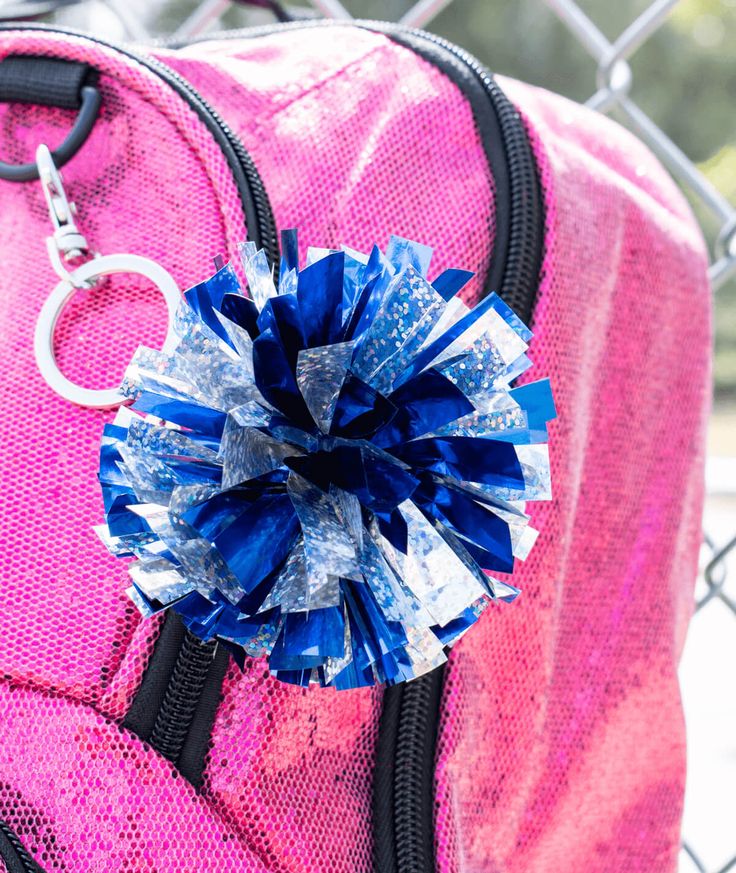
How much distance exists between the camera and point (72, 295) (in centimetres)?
40

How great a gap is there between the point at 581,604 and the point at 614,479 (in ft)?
0.20

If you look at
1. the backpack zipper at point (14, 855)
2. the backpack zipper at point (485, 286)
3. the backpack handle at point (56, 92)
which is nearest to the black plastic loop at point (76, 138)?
the backpack handle at point (56, 92)

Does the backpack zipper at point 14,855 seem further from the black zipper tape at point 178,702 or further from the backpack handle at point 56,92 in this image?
the backpack handle at point 56,92

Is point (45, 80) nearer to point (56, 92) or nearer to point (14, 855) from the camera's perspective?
point (56, 92)

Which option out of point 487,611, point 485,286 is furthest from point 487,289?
point 487,611

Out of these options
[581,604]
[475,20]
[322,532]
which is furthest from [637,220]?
[475,20]

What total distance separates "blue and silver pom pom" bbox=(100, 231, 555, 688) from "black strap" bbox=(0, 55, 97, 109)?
6.4 inches

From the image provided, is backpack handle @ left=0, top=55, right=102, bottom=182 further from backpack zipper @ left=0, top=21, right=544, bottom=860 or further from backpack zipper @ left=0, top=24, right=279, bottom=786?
backpack zipper @ left=0, top=24, right=279, bottom=786

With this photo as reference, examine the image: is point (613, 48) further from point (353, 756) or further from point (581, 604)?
point (353, 756)

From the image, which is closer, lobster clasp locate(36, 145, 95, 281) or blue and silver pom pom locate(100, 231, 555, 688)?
blue and silver pom pom locate(100, 231, 555, 688)

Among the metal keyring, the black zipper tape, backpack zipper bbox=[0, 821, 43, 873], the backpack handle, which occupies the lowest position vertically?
backpack zipper bbox=[0, 821, 43, 873]

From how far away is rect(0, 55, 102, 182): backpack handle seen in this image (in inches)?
16.3

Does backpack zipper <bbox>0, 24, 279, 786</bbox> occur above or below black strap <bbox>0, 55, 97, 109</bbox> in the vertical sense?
below

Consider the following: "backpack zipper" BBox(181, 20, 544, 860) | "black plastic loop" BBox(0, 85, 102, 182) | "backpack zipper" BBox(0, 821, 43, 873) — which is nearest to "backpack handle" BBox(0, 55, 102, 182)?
"black plastic loop" BBox(0, 85, 102, 182)
